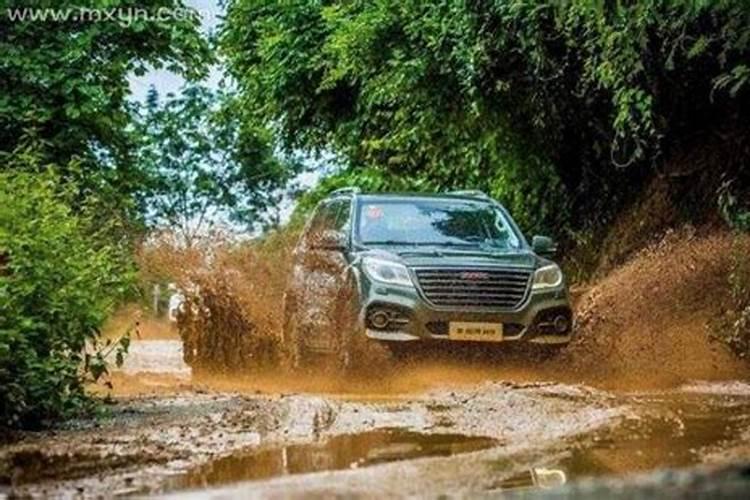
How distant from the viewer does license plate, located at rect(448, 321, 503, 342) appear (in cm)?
1165

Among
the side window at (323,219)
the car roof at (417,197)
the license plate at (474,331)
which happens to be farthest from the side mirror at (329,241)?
the license plate at (474,331)

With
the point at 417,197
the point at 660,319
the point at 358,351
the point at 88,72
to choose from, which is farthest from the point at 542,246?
the point at 88,72

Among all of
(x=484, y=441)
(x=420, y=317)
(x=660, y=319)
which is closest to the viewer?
(x=484, y=441)

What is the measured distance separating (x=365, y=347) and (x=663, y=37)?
4955 mm

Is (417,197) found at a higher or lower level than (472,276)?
higher

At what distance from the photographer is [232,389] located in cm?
1187

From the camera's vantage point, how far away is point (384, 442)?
729cm

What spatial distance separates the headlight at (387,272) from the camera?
38.6 ft

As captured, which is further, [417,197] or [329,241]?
[417,197]

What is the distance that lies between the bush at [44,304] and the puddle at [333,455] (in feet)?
5.78

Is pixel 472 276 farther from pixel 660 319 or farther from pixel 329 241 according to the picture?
pixel 660 319

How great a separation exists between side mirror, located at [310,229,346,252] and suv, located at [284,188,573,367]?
2 cm

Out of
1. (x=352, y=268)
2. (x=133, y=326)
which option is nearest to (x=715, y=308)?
(x=352, y=268)

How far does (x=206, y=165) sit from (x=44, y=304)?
150 feet
